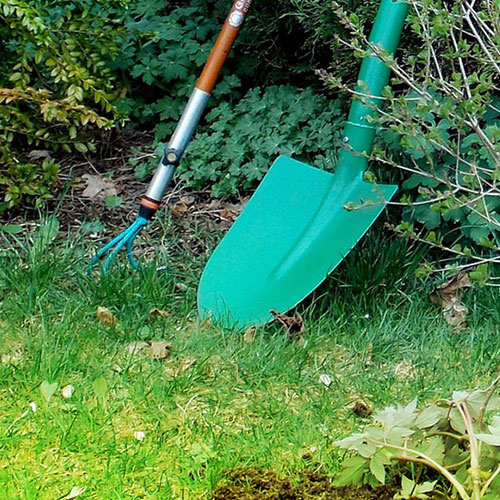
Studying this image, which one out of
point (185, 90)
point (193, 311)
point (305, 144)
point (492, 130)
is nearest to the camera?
point (492, 130)

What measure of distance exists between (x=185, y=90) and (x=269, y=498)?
2.57m

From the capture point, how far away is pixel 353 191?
312 cm

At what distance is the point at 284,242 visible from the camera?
3.10 m

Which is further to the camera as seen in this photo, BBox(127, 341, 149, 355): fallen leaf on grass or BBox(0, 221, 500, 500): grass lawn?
BBox(127, 341, 149, 355): fallen leaf on grass

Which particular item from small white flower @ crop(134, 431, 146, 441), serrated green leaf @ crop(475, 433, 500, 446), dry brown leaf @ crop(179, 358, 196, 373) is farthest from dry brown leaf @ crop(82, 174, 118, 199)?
serrated green leaf @ crop(475, 433, 500, 446)

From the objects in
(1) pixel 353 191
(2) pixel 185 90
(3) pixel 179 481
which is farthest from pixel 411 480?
(2) pixel 185 90

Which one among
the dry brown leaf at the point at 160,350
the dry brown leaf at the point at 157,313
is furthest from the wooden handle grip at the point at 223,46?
the dry brown leaf at the point at 160,350

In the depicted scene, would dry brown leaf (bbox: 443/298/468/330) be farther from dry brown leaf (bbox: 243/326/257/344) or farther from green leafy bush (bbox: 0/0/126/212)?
green leafy bush (bbox: 0/0/126/212)

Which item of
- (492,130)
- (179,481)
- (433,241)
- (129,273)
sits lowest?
(129,273)

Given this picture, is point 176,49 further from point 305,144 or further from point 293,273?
point 293,273

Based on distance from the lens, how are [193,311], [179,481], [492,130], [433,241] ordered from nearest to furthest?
[179,481], [492,130], [433,241], [193,311]

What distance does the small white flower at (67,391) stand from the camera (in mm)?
2406

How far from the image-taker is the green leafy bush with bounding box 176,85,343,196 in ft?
12.4

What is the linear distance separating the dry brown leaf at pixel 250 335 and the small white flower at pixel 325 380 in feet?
0.92
